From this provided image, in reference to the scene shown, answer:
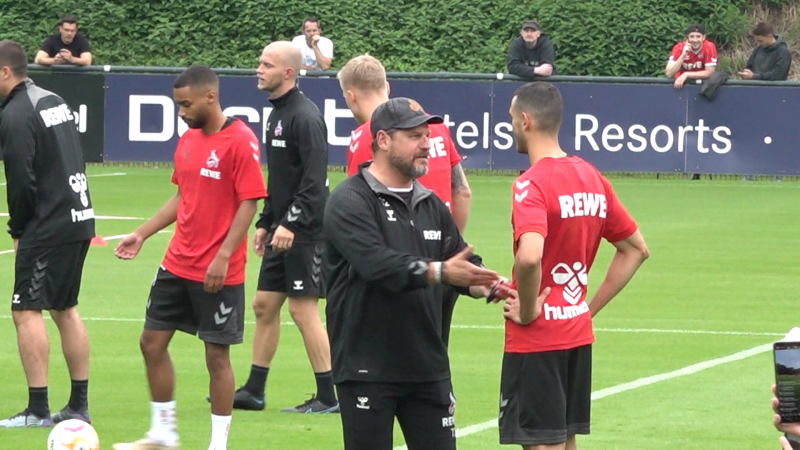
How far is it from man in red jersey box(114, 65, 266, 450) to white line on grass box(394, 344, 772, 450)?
159cm

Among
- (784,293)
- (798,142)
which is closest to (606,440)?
(784,293)

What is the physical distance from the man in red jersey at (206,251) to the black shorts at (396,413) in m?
2.23

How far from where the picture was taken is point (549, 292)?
6.84m

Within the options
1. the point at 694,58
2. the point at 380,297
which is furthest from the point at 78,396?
the point at 694,58

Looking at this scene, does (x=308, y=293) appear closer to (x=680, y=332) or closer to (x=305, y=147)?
(x=305, y=147)

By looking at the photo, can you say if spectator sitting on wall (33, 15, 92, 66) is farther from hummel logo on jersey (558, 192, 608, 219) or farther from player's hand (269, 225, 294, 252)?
hummel logo on jersey (558, 192, 608, 219)

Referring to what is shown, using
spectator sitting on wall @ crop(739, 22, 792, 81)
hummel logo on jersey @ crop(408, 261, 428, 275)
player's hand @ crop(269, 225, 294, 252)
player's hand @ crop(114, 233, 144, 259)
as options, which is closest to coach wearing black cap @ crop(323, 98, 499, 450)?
hummel logo on jersey @ crop(408, 261, 428, 275)

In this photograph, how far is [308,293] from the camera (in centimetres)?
1013

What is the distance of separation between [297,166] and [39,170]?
1.62 meters

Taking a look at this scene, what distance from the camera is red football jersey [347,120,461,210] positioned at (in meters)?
8.79

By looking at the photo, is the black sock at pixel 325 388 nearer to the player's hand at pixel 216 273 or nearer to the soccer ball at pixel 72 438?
the player's hand at pixel 216 273

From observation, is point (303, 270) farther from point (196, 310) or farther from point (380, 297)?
point (380, 297)

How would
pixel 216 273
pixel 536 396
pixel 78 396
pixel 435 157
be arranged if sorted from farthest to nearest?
pixel 78 396 < pixel 435 157 < pixel 216 273 < pixel 536 396

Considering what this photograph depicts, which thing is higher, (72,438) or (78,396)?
(72,438)
